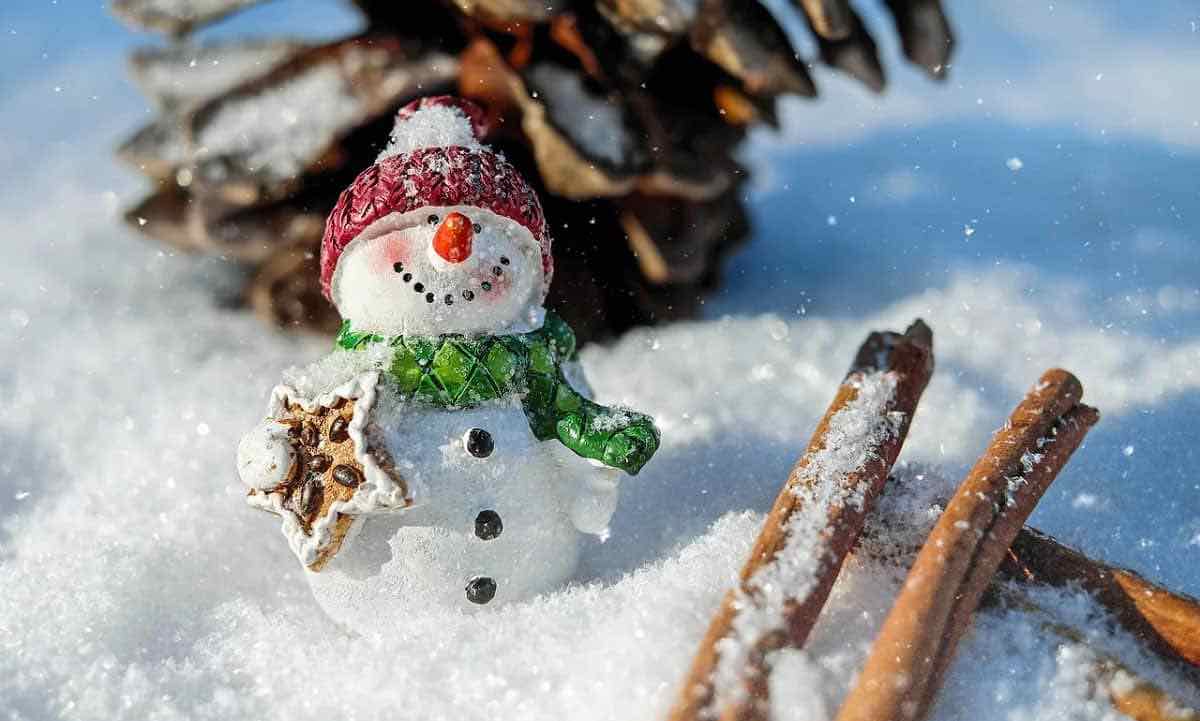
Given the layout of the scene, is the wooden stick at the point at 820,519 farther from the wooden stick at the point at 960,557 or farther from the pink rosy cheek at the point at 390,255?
the pink rosy cheek at the point at 390,255

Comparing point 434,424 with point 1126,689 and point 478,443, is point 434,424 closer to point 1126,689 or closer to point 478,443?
point 478,443

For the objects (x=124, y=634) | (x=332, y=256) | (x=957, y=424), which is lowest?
(x=124, y=634)

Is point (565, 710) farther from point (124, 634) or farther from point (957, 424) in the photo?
point (957, 424)

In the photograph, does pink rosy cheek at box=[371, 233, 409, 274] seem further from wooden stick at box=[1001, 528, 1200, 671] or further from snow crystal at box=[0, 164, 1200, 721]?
wooden stick at box=[1001, 528, 1200, 671]

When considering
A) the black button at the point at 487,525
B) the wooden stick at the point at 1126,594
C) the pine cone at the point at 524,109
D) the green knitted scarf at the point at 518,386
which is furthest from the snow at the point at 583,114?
the wooden stick at the point at 1126,594

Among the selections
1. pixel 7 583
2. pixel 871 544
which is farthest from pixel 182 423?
pixel 871 544

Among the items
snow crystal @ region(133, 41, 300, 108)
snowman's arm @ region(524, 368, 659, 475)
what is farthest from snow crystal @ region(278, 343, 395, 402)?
snow crystal @ region(133, 41, 300, 108)
